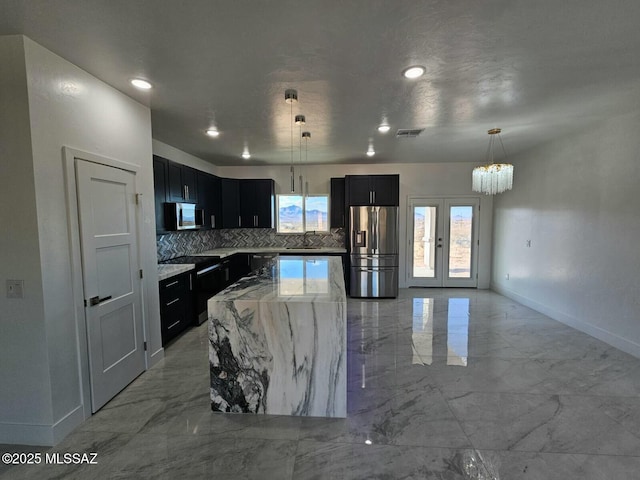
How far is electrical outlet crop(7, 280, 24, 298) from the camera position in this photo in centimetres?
194

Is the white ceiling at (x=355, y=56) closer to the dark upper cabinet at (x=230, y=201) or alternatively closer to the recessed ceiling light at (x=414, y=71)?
the recessed ceiling light at (x=414, y=71)

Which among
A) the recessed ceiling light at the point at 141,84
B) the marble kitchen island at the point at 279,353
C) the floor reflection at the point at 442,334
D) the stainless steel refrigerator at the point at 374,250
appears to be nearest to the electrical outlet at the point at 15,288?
the marble kitchen island at the point at 279,353

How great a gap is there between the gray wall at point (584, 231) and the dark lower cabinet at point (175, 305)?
511 centimetres

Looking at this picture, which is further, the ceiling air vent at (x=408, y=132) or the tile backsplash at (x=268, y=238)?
the tile backsplash at (x=268, y=238)

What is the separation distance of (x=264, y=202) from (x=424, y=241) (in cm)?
340

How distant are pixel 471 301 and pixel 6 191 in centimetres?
597

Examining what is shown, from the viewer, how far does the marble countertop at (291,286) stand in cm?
224

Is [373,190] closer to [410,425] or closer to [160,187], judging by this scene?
[160,187]

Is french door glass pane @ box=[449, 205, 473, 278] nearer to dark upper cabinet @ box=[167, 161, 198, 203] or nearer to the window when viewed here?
the window

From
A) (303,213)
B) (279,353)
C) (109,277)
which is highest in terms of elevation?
(303,213)

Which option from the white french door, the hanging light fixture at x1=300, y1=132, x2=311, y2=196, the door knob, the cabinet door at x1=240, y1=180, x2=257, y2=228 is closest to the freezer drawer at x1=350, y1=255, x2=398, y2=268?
the white french door

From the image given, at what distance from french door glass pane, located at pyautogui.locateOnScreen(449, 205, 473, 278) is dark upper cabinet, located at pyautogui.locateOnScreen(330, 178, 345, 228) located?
226 centimetres

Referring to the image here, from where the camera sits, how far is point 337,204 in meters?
6.09

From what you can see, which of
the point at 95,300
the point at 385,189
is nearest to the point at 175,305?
the point at 95,300
